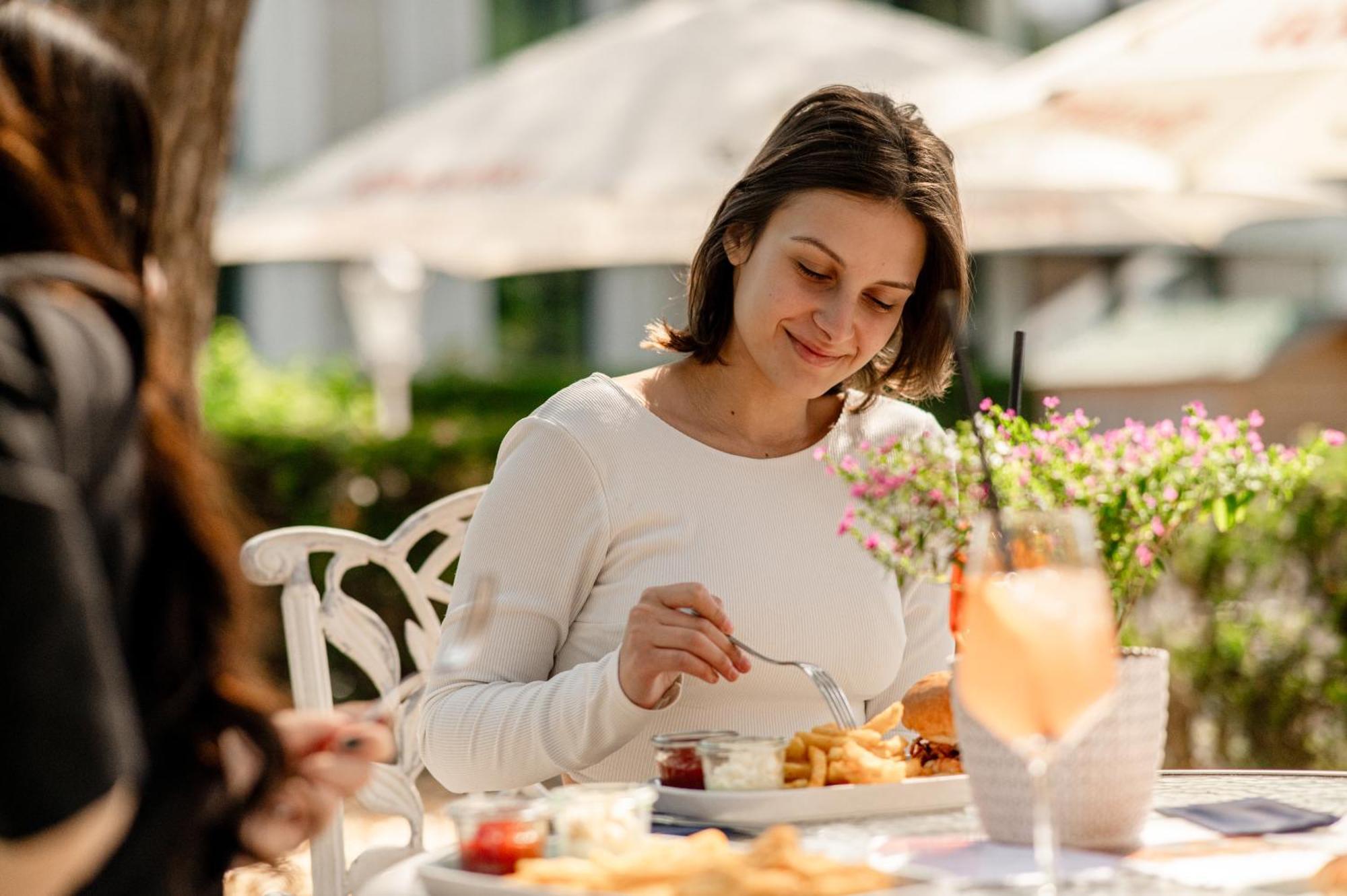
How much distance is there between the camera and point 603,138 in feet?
21.5

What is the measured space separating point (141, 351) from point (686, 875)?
0.59 meters

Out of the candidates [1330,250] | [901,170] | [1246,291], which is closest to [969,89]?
[901,170]

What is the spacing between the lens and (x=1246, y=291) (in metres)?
16.3

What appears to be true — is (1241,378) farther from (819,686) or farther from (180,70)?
(819,686)

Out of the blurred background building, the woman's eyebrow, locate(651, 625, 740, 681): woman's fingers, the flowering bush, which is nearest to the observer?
the flowering bush

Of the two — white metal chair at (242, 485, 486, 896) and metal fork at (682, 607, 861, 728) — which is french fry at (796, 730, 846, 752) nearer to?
metal fork at (682, 607, 861, 728)

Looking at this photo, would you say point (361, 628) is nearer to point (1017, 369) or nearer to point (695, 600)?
point (695, 600)

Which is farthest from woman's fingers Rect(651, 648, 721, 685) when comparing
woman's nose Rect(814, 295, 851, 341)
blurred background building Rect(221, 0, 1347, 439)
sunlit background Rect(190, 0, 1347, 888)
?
blurred background building Rect(221, 0, 1347, 439)

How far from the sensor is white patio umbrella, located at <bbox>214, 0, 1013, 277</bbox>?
248 inches

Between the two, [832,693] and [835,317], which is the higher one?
[835,317]

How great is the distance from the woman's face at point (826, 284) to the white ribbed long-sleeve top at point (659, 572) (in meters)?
0.17

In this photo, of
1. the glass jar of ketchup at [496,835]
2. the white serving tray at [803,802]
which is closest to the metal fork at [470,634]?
the glass jar of ketchup at [496,835]

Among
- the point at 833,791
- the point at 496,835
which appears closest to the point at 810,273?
the point at 833,791

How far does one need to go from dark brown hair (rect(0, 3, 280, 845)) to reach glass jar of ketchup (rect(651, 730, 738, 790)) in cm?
55
